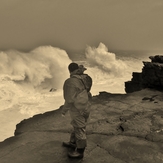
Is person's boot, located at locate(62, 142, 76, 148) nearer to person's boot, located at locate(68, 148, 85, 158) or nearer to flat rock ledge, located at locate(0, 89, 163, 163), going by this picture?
flat rock ledge, located at locate(0, 89, 163, 163)

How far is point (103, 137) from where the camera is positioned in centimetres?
406

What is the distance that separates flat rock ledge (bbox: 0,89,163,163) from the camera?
3.26 metres

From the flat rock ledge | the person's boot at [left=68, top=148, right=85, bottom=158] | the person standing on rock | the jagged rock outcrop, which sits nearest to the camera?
the person standing on rock

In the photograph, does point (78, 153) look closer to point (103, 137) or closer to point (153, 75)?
point (103, 137)

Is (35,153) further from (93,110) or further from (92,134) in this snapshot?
(93,110)

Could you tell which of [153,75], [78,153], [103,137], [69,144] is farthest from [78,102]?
[153,75]

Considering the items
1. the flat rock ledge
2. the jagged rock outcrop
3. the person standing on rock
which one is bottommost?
the flat rock ledge

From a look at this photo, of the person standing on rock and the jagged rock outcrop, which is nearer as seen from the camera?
the person standing on rock

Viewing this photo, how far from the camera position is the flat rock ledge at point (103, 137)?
3.26 m

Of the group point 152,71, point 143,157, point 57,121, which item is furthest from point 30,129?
point 152,71

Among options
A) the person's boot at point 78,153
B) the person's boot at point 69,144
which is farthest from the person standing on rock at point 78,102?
the person's boot at point 69,144

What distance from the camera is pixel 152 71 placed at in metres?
8.23

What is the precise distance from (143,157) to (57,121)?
96.2 inches

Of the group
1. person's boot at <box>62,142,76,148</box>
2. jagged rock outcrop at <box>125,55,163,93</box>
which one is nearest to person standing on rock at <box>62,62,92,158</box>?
person's boot at <box>62,142,76,148</box>
